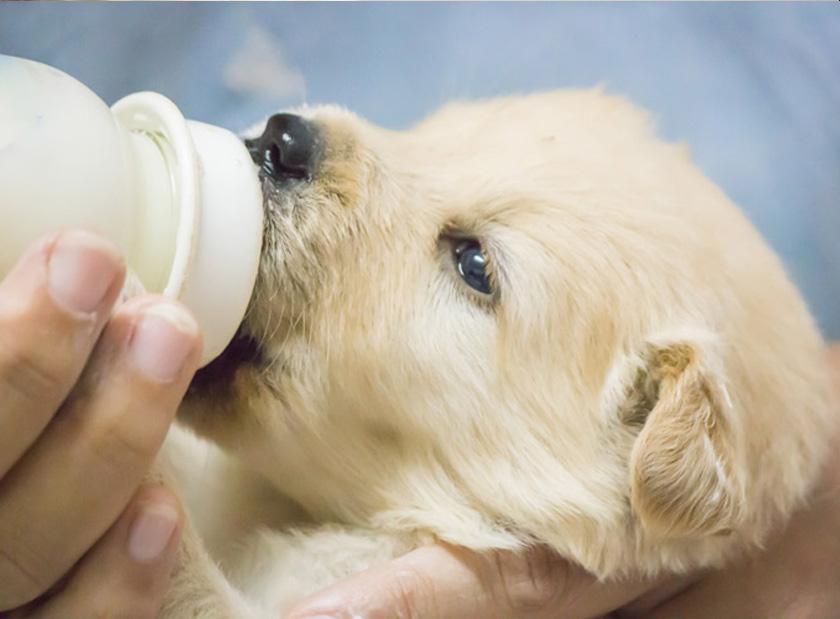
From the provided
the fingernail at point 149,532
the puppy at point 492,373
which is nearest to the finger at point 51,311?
the fingernail at point 149,532

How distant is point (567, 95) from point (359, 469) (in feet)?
2.75

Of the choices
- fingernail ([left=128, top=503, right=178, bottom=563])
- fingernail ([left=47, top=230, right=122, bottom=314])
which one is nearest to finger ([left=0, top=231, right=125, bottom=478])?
fingernail ([left=47, top=230, right=122, bottom=314])

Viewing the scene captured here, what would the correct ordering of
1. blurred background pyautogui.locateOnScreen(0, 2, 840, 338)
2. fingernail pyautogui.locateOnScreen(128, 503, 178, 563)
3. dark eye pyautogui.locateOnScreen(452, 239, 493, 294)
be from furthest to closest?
blurred background pyautogui.locateOnScreen(0, 2, 840, 338) → dark eye pyautogui.locateOnScreen(452, 239, 493, 294) → fingernail pyautogui.locateOnScreen(128, 503, 178, 563)

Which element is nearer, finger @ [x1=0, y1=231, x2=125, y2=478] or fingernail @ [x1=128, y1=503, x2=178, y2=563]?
finger @ [x1=0, y1=231, x2=125, y2=478]

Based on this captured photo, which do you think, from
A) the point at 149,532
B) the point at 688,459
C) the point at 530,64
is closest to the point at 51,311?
the point at 149,532

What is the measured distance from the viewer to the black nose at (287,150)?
1198 millimetres

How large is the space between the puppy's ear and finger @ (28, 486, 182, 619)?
0.59 metres

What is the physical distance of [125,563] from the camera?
0.95m

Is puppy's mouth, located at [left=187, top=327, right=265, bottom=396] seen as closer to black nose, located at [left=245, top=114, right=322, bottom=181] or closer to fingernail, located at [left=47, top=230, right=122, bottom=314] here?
black nose, located at [left=245, top=114, right=322, bottom=181]

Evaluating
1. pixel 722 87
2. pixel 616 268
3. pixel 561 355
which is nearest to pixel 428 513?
pixel 561 355

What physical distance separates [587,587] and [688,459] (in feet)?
1.04

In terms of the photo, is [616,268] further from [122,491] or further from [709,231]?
[122,491]

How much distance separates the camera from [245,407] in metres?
1.19

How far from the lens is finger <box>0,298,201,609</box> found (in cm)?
84
